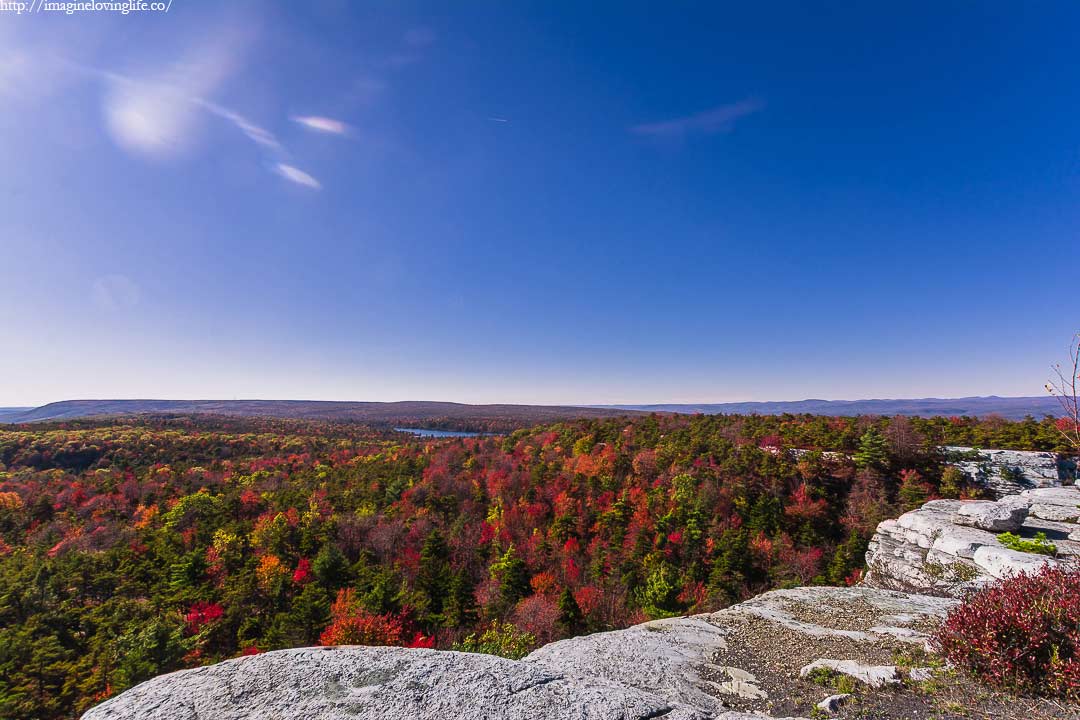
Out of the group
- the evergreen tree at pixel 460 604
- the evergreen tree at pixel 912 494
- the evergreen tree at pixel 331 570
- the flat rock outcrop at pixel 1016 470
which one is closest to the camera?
the flat rock outcrop at pixel 1016 470

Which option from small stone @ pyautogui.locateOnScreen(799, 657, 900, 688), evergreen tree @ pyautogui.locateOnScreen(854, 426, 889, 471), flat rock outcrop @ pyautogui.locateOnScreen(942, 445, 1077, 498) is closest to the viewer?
small stone @ pyautogui.locateOnScreen(799, 657, 900, 688)

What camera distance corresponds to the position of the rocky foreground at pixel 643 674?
3.31 metres

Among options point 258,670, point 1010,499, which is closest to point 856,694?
point 258,670

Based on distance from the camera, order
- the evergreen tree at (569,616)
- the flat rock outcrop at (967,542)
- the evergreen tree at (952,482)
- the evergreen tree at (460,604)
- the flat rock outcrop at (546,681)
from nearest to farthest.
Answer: the flat rock outcrop at (546,681), the flat rock outcrop at (967,542), the evergreen tree at (569,616), the evergreen tree at (952,482), the evergreen tree at (460,604)

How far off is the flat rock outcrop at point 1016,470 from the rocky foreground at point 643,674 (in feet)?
56.4

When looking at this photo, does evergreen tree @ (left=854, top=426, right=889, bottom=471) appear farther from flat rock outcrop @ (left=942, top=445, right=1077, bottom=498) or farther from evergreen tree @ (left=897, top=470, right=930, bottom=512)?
flat rock outcrop @ (left=942, top=445, right=1077, bottom=498)

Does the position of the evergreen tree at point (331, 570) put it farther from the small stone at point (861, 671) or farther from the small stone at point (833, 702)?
the small stone at point (833, 702)

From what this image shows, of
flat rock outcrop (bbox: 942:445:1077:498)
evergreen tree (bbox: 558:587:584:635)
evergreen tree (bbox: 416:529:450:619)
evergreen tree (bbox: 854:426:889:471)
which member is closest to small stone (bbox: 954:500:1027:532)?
flat rock outcrop (bbox: 942:445:1077:498)

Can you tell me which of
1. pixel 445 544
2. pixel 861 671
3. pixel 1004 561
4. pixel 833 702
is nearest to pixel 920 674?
pixel 861 671

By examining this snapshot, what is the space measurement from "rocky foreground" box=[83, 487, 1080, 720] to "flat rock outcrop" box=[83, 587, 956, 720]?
0.6 inches

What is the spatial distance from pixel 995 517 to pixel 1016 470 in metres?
16.3

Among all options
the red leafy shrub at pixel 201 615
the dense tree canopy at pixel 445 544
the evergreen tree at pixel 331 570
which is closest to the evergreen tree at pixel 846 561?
the dense tree canopy at pixel 445 544

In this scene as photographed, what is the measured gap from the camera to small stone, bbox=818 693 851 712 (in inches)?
170

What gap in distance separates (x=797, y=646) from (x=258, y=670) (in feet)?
26.6
